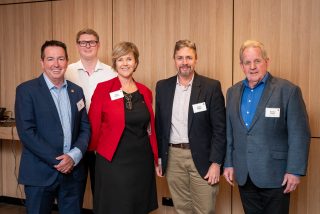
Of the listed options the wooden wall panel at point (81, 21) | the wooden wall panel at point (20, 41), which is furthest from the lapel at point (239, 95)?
the wooden wall panel at point (20, 41)

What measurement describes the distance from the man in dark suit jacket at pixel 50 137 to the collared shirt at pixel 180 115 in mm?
695

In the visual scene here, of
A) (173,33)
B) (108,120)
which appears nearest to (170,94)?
(108,120)

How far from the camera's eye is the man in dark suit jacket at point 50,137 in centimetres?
247

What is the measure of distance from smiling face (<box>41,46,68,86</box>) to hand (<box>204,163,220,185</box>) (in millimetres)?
1309

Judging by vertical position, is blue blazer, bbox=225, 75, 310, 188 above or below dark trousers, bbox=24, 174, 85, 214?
above

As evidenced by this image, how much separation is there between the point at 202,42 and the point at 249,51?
1297mm

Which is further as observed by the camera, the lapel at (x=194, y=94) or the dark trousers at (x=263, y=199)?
the lapel at (x=194, y=94)

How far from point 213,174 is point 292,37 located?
1.58 meters

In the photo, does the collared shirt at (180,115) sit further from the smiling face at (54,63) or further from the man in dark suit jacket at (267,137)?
the smiling face at (54,63)

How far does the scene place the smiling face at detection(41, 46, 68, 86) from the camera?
2.54 meters

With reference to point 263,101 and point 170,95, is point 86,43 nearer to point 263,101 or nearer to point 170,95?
point 170,95

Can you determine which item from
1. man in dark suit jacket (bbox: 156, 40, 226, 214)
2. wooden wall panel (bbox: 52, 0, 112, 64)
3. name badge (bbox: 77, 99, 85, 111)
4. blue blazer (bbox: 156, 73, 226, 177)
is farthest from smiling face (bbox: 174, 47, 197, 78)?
wooden wall panel (bbox: 52, 0, 112, 64)

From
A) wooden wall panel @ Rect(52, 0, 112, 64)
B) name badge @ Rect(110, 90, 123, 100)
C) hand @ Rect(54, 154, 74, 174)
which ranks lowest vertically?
hand @ Rect(54, 154, 74, 174)

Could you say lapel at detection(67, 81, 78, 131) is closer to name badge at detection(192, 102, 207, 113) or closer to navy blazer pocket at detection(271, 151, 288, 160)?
name badge at detection(192, 102, 207, 113)
